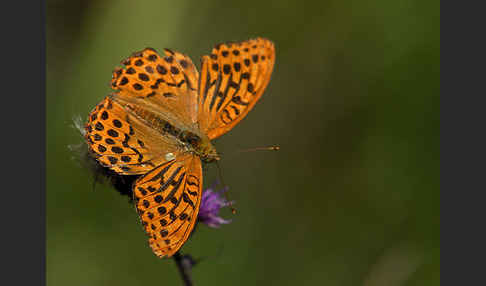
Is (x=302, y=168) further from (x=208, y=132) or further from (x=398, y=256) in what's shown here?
(x=208, y=132)

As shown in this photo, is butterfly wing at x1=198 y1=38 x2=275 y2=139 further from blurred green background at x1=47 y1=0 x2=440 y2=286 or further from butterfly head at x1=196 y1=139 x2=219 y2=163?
blurred green background at x1=47 y1=0 x2=440 y2=286

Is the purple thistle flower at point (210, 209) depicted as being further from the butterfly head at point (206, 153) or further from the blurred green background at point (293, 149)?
the blurred green background at point (293, 149)

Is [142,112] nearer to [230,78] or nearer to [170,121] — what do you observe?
[170,121]

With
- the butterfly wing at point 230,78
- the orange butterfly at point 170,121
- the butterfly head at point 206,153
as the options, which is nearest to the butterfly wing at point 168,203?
the orange butterfly at point 170,121

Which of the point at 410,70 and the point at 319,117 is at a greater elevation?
the point at 410,70

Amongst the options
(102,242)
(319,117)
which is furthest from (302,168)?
(102,242)

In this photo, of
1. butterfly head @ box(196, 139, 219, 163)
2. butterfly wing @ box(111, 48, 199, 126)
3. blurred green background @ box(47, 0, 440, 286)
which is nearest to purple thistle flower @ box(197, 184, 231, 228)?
butterfly head @ box(196, 139, 219, 163)

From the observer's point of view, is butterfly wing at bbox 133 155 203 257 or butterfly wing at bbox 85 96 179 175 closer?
butterfly wing at bbox 133 155 203 257
